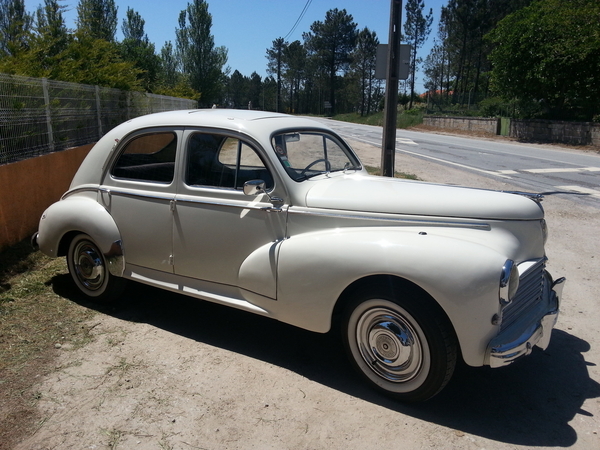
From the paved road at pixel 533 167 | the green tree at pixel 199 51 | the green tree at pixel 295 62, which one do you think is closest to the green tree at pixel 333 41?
the green tree at pixel 295 62

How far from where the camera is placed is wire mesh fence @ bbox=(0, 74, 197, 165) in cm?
648

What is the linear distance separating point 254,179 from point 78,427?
195 cm

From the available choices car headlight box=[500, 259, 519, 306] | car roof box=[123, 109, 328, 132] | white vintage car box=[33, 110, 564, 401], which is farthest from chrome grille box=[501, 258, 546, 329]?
car roof box=[123, 109, 328, 132]

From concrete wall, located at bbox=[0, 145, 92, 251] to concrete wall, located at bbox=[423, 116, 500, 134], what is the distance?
29.6 m

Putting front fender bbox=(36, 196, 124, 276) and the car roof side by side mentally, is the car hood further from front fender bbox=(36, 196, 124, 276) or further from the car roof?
front fender bbox=(36, 196, 124, 276)

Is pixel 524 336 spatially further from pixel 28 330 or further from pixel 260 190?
pixel 28 330

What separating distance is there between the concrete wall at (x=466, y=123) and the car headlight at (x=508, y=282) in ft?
104

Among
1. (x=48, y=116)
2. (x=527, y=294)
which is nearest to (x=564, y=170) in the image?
(x=527, y=294)

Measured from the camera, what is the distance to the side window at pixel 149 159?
416 centimetres

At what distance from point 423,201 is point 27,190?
529 cm

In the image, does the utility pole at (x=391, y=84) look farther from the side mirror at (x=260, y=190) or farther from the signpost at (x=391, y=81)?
the side mirror at (x=260, y=190)

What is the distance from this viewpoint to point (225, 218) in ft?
12.5

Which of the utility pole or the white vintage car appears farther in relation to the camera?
the utility pole

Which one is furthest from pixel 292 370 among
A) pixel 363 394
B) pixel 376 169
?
pixel 376 169
